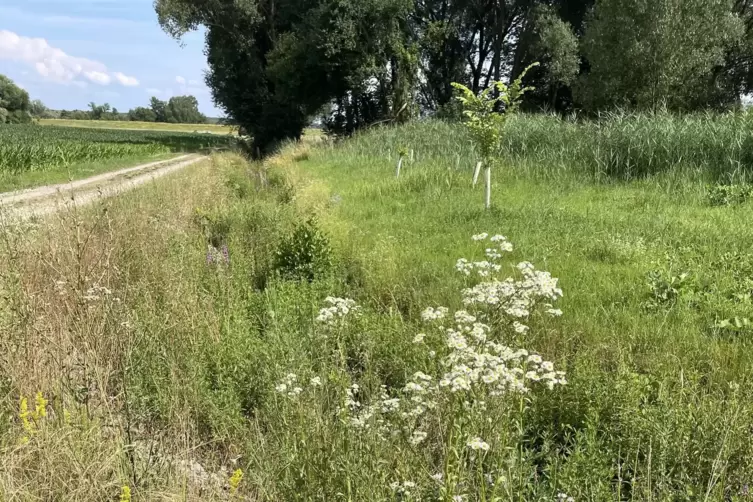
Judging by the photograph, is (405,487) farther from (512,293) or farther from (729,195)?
(729,195)

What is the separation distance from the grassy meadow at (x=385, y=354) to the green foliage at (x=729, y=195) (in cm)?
4

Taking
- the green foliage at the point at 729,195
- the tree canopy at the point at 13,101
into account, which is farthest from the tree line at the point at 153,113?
the green foliage at the point at 729,195

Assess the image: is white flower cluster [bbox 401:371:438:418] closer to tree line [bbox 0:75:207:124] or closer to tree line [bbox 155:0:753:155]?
tree line [bbox 155:0:753:155]

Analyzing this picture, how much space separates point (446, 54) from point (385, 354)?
35.2 m

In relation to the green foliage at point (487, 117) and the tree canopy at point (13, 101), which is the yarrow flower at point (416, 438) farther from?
the tree canopy at point (13, 101)

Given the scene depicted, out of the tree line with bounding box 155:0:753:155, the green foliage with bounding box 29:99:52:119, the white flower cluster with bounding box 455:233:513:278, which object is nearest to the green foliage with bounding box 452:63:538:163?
the white flower cluster with bounding box 455:233:513:278

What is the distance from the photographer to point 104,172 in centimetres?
2023

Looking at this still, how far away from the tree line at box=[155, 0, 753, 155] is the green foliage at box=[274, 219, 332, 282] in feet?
56.4

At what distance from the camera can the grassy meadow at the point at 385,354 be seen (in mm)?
2559

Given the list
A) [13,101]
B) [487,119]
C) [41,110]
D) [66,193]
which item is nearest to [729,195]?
[487,119]

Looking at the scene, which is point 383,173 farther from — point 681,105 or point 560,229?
point 681,105

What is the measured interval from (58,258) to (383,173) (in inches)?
401

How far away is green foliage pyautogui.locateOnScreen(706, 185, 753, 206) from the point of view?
26.0 feet

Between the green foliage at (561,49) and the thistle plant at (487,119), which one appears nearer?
the thistle plant at (487,119)
